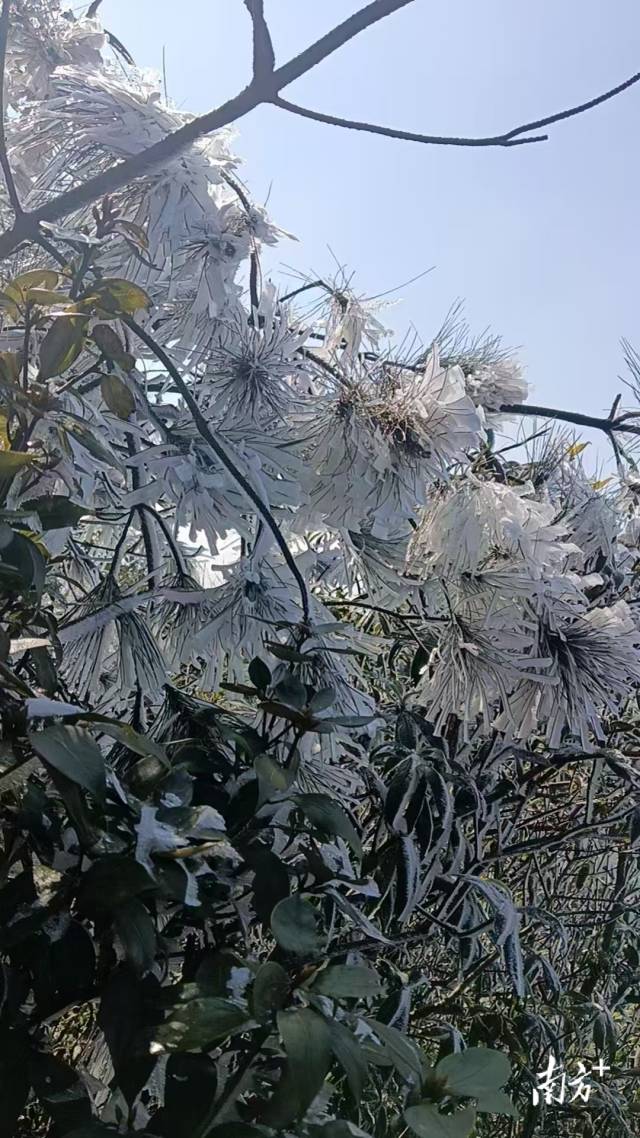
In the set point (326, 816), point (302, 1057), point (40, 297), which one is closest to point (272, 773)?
point (326, 816)

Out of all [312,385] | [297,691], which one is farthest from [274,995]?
[312,385]

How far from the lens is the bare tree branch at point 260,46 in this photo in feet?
1.75

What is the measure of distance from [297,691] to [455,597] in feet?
1.15

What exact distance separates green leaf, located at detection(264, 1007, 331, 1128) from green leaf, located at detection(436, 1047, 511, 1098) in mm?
88

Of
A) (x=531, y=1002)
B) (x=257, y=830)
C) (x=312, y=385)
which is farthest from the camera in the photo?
(x=531, y=1002)

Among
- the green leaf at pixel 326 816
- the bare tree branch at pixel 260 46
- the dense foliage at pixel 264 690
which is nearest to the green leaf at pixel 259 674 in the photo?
the dense foliage at pixel 264 690

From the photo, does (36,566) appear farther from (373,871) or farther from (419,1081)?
(373,871)

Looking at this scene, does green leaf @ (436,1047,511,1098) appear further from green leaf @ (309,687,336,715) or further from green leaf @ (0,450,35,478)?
green leaf @ (0,450,35,478)

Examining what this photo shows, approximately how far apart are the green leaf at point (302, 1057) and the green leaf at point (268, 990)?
14 millimetres

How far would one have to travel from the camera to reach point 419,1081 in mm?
397

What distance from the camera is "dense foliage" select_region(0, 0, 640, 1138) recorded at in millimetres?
396

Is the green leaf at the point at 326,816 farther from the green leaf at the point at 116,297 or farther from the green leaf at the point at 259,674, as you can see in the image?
the green leaf at the point at 116,297

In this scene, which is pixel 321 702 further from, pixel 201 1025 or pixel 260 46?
pixel 260 46

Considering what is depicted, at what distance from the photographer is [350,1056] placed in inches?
13.9
